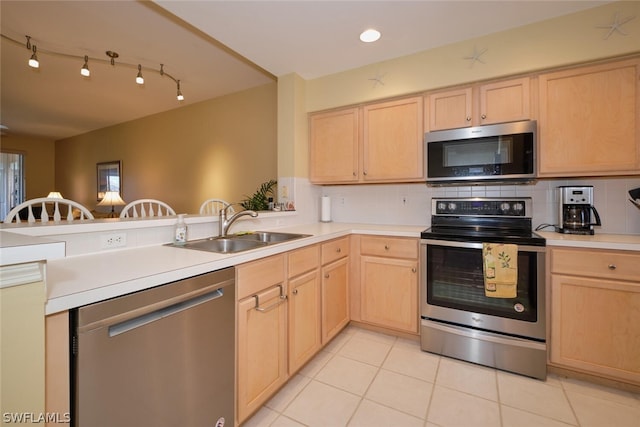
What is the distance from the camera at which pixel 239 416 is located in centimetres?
132

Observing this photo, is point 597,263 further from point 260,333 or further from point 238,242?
point 238,242

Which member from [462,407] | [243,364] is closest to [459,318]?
[462,407]

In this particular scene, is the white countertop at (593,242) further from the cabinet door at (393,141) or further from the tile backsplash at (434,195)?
the cabinet door at (393,141)

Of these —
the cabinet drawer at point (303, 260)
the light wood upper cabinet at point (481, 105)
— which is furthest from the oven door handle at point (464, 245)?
the light wood upper cabinet at point (481, 105)

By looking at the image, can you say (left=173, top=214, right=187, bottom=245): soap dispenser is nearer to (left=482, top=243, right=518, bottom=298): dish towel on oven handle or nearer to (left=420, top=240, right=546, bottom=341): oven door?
(left=420, top=240, right=546, bottom=341): oven door

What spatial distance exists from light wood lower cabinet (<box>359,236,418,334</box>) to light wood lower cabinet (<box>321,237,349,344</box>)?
0.14m

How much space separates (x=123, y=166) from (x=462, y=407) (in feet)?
20.1

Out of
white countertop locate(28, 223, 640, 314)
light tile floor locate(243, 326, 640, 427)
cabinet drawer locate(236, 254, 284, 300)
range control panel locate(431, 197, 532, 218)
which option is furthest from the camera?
range control panel locate(431, 197, 532, 218)

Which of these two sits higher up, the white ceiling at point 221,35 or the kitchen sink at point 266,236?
the white ceiling at point 221,35

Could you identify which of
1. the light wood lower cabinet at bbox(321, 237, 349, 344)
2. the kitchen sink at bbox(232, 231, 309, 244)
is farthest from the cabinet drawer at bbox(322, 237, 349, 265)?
the kitchen sink at bbox(232, 231, 309, 244)

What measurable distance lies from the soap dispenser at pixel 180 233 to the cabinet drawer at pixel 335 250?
2.98ft

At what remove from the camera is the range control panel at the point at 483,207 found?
6.97 ft

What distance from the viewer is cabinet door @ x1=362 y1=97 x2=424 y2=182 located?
7.78 ft

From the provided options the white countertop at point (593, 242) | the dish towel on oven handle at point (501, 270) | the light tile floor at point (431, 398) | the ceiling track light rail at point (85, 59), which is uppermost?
the ceiling track light rail at point (85, 59)
